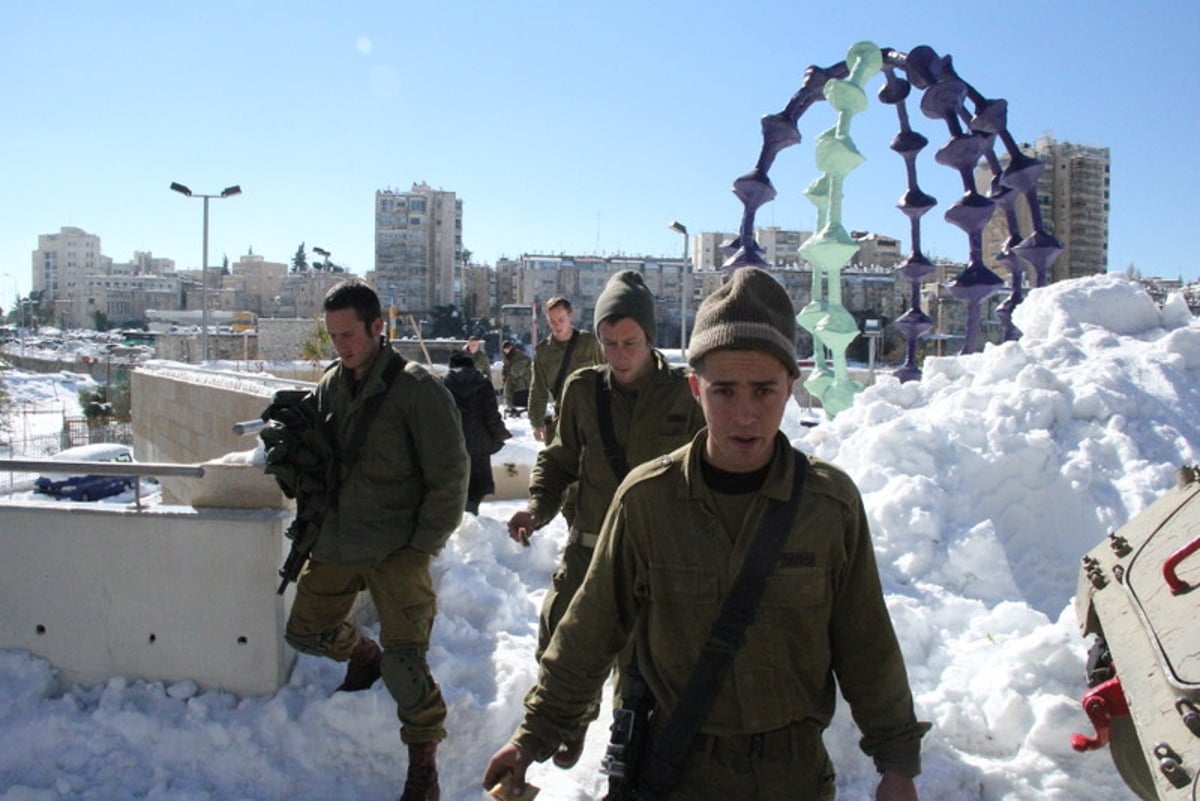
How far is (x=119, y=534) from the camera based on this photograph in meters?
4.58

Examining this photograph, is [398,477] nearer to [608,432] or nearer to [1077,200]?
[608,432]

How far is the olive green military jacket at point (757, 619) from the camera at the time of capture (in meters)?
2.00

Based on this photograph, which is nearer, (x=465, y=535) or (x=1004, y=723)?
(x=1004, y=723)

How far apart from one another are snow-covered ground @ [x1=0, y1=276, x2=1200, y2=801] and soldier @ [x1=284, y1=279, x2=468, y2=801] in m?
0.54

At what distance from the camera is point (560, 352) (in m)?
6.54

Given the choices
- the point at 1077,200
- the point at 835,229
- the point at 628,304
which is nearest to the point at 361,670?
the point at 628,304

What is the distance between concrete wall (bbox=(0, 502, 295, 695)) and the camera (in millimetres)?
4508

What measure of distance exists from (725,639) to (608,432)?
165cm

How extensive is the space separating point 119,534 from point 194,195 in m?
27.0

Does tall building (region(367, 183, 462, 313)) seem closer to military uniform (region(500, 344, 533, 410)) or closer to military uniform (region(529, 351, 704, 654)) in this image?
military uniform (region(500, 344, 533, 410))

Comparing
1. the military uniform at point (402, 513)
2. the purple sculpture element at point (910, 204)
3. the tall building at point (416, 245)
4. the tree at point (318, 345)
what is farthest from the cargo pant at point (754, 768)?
the tall building at point (416, 245)

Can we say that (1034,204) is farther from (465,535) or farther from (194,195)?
(194,195)

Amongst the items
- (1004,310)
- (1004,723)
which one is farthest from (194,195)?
(1004,723)

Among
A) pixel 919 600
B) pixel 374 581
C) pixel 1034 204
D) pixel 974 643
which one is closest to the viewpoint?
pixel 374 581
